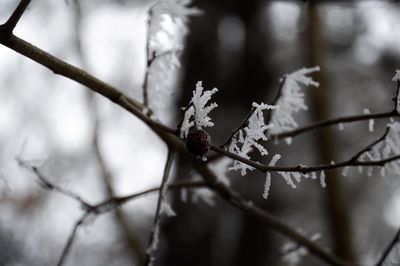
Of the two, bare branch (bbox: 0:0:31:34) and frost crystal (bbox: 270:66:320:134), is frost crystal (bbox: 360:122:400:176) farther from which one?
bare branch (bbox: 0:0:31:34)

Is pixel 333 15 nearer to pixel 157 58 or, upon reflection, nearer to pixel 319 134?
pixel 319 134

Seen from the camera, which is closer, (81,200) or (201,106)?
(201,106)

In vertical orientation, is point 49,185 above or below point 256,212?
above

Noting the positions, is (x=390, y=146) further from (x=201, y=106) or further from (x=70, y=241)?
(x=70, y=241)

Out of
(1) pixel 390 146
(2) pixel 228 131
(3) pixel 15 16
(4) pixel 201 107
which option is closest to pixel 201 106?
(4) pixel 201 107

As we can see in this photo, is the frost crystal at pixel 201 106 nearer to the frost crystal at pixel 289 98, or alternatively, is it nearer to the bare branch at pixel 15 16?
the bare branch at pixel 15 16

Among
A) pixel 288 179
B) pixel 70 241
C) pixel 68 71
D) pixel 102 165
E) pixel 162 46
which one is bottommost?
pixel 288 179

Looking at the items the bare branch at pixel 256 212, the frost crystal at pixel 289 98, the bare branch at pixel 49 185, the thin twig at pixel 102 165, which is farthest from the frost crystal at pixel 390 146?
the thin twig at pixel 102 165
